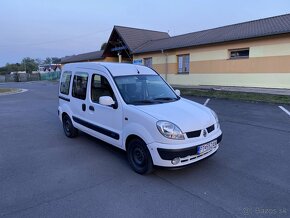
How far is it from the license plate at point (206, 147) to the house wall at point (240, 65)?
Result: 1233 cm

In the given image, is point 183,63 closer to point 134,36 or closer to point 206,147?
point 134,36

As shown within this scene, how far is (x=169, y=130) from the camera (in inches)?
144

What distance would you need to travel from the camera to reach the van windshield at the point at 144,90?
449cm

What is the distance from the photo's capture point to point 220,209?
3064mm

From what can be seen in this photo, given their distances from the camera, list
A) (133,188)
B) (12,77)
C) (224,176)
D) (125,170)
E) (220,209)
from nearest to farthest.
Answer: (220,209), (133,188), (224,176), (125,170), (12,77)

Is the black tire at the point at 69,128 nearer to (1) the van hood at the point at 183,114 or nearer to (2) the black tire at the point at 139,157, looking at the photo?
(2) the black tire at the point at 139,157

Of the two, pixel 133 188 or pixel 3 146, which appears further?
pixel 3 146

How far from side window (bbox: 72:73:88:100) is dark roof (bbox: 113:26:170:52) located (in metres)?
19.0

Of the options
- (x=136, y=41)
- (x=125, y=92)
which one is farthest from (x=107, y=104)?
(x=136, y=41)

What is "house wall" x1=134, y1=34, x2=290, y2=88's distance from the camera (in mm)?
14117

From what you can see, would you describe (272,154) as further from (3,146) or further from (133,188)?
(3,146)

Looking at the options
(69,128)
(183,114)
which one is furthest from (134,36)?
(183,114)

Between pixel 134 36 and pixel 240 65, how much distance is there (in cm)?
1383

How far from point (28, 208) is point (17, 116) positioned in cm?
746
